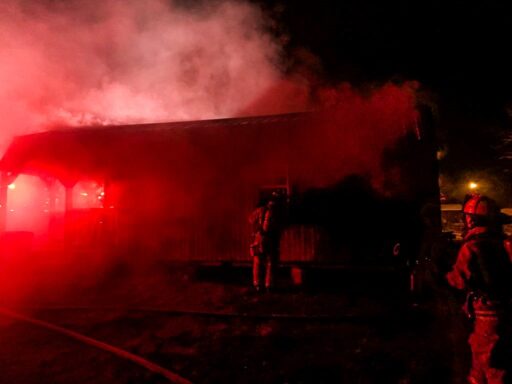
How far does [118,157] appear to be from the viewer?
10414 mm

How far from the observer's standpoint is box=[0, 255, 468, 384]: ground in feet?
14.6

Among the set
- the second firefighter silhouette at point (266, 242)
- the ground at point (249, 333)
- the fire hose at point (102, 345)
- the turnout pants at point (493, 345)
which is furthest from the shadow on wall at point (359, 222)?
Answer: the fire hose at point (102, 345)

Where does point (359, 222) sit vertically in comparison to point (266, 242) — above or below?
above

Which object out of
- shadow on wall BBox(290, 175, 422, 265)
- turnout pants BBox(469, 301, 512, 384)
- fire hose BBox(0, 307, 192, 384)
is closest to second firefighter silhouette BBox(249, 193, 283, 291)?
shadow on wall BBox(290, 175, 422, 265)

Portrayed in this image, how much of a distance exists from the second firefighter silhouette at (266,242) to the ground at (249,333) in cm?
45

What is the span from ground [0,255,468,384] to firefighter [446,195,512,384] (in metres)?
1.17

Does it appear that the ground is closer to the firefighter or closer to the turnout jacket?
the firefighter

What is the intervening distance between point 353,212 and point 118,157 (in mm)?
7260

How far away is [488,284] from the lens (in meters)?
3.07

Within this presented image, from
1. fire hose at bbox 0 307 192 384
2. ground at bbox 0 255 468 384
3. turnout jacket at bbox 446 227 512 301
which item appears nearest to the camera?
turnout jacket at bbox 446 227 512 301

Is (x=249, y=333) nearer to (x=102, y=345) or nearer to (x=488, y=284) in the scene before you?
(x=102, y=345)

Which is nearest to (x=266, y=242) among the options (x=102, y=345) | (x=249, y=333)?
(x=249, y=333)

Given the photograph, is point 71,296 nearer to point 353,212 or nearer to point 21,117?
point 353,212

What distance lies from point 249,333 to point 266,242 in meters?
2.63
